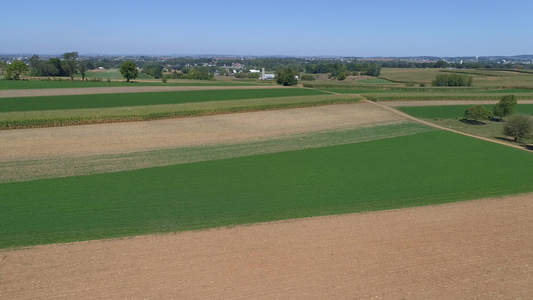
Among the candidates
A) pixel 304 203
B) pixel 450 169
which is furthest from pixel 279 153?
pixel 450 169

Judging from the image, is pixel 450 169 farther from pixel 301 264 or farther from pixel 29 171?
pixel 29 171

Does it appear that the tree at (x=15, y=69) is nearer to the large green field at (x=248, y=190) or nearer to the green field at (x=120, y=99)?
the green field at (x=120, y=99)

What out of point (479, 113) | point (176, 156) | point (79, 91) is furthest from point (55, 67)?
point (479, 113)

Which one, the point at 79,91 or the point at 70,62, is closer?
the point at 79,91

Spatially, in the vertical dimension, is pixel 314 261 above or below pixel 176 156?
below

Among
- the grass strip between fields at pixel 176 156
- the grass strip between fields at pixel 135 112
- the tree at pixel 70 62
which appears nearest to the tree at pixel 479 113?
the grass strip between fields at pixel 176 156

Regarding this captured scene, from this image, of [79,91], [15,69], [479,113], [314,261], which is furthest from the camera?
[15,69]

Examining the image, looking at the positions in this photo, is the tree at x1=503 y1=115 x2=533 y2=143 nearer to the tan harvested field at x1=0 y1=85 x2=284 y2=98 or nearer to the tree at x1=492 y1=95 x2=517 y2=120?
the tree at x1=492 y1=95 x2=517 y2=120

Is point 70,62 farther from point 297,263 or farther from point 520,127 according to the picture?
point 297,263
